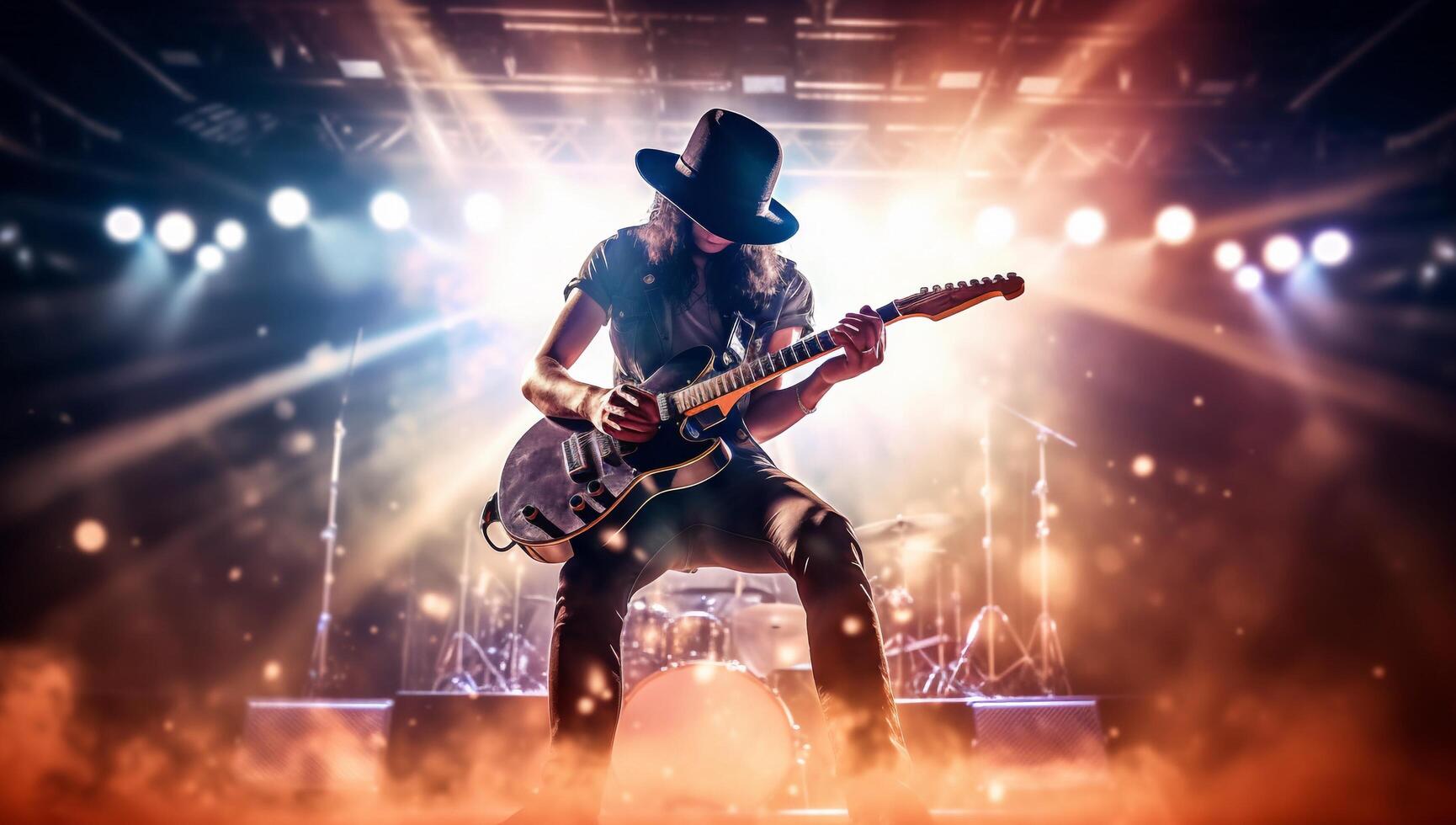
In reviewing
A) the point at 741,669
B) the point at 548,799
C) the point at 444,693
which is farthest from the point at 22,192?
the point at 548,799

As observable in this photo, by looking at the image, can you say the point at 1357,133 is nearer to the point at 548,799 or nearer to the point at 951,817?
the point at 951,817

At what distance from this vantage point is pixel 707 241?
2887mm

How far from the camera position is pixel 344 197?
801 centimetres

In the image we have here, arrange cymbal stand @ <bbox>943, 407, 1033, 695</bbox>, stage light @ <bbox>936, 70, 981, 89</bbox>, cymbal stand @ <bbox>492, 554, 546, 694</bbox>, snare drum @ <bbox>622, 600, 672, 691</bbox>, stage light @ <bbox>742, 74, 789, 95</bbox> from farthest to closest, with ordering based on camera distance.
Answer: stage light @ <bbox>742, 74, 789, 95</bbox>, stage light @ <bbox>936, 70, 981, 89</bbox>, cymbal stand @ <bbox>492, 554, 546, 694</bbox>, cymbal stand @ <bbox>943, 407, 1033, 695</bbox>, snare drum @ <bbox>622, 600, 672, 691</bbox>

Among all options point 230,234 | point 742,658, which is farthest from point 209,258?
point 742,658

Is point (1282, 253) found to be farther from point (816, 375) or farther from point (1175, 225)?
point (816, 375)

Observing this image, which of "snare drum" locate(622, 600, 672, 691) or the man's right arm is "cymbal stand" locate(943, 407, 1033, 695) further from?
the man's right arm

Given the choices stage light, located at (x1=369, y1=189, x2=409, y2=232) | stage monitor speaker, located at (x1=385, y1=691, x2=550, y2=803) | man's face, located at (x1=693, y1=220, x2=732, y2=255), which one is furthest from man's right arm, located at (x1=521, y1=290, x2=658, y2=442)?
stage light, located at (x1=369, y1=189, x2=409, y2=232)

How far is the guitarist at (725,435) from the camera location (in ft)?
6.82

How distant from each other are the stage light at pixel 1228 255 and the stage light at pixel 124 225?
30.5ft

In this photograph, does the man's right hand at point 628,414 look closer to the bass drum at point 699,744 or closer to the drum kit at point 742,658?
the drum kit at point 742,658

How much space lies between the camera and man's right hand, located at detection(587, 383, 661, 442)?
2391 mm

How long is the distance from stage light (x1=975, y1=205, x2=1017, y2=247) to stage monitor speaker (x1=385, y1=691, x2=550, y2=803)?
18.3ft

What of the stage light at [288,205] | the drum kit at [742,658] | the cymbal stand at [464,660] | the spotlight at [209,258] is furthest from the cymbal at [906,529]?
the spotlight at [209,258]
